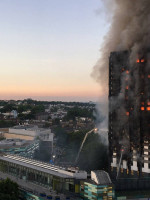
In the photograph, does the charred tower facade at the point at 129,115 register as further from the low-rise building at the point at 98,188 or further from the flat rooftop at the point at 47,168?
the low-rise building at the point at 98,188

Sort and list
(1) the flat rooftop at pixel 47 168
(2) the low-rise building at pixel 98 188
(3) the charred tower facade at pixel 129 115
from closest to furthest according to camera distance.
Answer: (2) the low-rise building at pixel 98 188 < (1) the flat rooftop at pixel 47 168 < (3) the charred tower facade at pixel 129 115

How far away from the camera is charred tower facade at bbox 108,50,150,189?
43.2 m

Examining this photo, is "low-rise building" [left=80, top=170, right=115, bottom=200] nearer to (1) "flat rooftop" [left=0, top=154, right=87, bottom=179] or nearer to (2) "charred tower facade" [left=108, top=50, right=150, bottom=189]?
(1) "flat rooftop" [left=0, top=154, right=87, bottom=179]

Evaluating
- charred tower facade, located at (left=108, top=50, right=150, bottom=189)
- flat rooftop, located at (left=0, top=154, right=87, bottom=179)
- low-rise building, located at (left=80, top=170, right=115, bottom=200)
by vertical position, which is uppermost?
charred tower facade, located at (left=108, top=50, right=150, bottom=189)

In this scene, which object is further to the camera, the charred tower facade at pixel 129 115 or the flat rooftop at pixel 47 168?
the charred tower facade at pixel 129 115

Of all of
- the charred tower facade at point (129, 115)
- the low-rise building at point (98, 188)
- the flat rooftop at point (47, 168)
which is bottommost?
the low-rise building at point (98, 188)

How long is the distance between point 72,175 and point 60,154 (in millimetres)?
35629

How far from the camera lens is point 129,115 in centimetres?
4509

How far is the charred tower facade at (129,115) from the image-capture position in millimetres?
43250

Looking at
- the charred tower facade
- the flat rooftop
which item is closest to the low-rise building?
the flat rooftop

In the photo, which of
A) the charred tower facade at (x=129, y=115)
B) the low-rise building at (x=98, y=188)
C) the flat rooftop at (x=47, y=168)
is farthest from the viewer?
the charred tower facade at (x=129, y=115)

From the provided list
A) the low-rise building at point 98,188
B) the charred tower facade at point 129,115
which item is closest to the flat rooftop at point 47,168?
the low-rise building at point 98,188

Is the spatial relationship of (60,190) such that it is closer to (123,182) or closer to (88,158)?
(123,182)

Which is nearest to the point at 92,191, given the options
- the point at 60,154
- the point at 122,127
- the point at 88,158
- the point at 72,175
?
the point at 72,175
